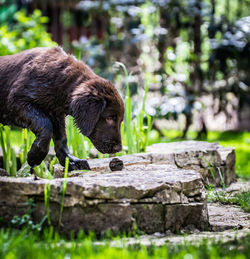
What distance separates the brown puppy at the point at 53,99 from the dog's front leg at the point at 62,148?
21 centimetres

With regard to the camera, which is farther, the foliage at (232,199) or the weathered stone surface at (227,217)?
the foliage at (232,199)

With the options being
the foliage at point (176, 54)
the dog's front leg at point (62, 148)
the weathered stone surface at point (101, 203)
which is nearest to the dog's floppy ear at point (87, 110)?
the dog's front leg at point (62, 148)

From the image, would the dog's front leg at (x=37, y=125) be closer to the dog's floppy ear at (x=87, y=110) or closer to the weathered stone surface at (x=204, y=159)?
the dog's floppy ear at (x=87, y=110)

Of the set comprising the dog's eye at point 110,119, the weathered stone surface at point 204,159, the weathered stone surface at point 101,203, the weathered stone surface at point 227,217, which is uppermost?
the dog's eye at point 110,119

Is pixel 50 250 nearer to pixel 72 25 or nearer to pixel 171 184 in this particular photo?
pixel 171 184

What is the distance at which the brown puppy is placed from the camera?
3520mm

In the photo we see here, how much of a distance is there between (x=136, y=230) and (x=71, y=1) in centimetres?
1075

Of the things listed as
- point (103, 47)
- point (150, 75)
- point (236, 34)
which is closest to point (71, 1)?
point (103, 47)

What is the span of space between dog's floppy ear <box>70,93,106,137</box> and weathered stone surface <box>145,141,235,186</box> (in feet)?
4.33

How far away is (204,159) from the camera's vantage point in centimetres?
496

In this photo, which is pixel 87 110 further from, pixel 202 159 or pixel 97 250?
pixel 202 159

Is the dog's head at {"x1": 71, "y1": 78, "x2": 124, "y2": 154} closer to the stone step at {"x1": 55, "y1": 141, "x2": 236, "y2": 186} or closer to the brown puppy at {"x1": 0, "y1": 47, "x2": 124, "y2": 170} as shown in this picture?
the brown puppy at {"x1": 0, "y1": 47, "x2": 124, "y2": 170}

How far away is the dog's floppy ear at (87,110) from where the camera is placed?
3465 millimetres

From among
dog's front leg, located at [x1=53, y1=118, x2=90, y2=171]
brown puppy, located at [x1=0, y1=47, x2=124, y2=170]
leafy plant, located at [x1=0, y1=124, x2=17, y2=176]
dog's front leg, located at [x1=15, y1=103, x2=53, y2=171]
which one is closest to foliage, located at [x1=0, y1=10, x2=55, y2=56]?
leafy plant, located at [x1=0, y1=124, x2=17, y2=176]
